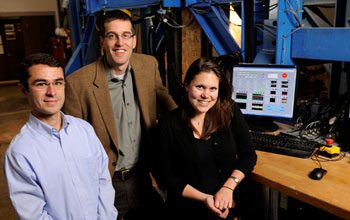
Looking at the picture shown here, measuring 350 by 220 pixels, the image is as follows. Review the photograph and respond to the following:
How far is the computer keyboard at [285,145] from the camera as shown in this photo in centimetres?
192

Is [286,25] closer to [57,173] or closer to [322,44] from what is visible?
[322,44]

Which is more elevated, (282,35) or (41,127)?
(282,35)

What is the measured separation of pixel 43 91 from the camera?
1.23 m

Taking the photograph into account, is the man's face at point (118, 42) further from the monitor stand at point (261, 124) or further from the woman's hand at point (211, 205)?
the monitor stand at point (261, 124)

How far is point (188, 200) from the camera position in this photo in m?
1.63

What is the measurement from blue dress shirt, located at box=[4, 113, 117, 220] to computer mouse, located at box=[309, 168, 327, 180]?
3.33 feet

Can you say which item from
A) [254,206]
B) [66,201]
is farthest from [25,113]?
[66,201]

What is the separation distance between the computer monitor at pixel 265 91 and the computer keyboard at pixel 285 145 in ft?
0.70

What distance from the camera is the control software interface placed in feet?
7.26

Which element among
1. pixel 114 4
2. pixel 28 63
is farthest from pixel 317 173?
pixel 114 4

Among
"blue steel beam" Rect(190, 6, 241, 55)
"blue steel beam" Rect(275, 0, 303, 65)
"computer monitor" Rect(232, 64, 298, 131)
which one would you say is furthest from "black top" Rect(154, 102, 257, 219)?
"blue steel beam" Rect(190, 6, 241, 55)

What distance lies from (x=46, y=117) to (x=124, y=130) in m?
0.53

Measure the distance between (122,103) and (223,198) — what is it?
73 centimetres

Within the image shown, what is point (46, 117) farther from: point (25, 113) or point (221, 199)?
point (25, 113)
